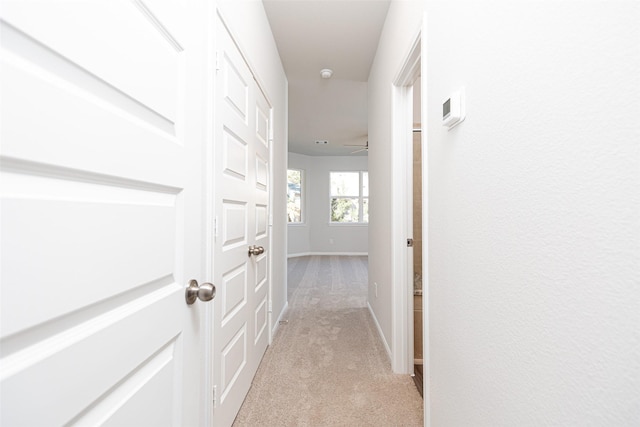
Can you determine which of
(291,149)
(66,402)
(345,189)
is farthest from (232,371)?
(345,189)

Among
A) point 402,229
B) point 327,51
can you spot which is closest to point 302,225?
point 327,51

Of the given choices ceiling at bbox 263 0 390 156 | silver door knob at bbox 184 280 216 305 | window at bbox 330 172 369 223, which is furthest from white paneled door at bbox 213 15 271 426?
window at bbox 330 172 369 223

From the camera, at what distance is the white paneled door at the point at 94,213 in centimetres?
40

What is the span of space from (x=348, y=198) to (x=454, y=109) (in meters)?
7.19

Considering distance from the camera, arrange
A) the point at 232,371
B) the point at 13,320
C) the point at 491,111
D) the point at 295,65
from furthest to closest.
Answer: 1. the point at 295,65
2. the point at 232,371
3. the point at 491,111
4. the point at 13,320

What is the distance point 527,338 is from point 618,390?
8.2 inches

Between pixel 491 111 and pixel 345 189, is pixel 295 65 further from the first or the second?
pixel 345 189

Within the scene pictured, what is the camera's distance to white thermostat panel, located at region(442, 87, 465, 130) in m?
1.01

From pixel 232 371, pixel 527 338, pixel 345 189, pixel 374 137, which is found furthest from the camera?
pixel 345 189

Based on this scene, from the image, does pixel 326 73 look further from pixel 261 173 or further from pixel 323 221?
pixel 323 221

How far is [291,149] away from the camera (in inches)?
290

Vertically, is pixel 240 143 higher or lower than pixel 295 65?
lower

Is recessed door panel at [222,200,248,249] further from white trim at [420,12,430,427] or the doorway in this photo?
the doorway

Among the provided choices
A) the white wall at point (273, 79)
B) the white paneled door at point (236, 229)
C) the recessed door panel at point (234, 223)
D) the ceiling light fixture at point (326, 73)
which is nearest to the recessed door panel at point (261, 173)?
the white paneled door at point (236, 229)
